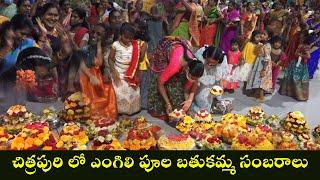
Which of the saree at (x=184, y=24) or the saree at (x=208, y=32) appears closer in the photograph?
the saree at (x=184, y=24)

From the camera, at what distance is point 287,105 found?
6629 millimetres

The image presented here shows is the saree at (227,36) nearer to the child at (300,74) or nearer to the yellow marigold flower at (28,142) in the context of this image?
the child at (300,74)

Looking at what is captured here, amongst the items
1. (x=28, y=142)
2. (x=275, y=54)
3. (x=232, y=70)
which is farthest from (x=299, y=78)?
(x=28, y=142)

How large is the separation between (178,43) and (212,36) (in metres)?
2.78

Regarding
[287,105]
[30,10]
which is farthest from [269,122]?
[30,10]

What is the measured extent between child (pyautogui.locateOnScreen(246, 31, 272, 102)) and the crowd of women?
2 cm

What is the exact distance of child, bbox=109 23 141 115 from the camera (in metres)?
5.60

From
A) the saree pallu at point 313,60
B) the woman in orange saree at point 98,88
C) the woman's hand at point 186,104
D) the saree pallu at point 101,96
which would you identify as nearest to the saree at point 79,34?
the woman in orange saree at point 98,88

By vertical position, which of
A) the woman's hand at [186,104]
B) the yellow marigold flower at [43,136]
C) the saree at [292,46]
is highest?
the saree at [292,46]

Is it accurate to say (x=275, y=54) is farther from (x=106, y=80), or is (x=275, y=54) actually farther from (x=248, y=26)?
(x=106, y=80)

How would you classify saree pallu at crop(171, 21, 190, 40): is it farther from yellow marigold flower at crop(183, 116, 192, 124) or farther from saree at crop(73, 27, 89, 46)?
yellow marigold flower at crop(183, 116, 192, 124)

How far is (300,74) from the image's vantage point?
22.4 feet

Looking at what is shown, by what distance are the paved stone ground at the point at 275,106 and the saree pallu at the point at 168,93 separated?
11cm

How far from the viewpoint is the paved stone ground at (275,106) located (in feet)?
19.3
